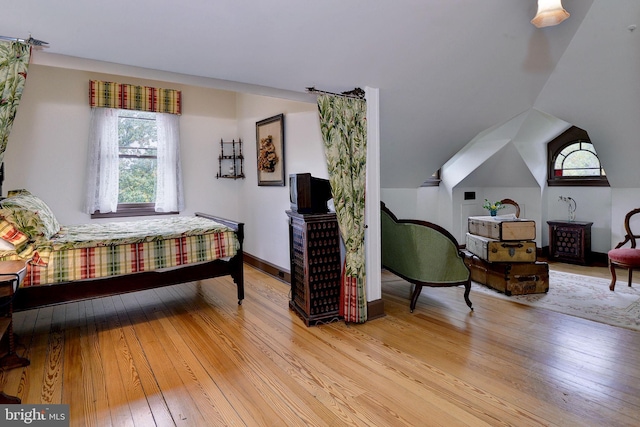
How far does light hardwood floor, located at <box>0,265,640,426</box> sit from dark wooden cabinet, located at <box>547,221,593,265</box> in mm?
2557

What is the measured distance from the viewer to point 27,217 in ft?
8.51

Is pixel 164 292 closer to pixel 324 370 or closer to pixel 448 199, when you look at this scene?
pixel 324 370

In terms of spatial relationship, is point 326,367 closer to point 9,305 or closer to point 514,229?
point 9,305

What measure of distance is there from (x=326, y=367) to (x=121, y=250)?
6.31 ft

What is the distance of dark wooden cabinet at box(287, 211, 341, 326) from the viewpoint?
2.99 metres

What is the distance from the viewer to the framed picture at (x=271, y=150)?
13.8ft

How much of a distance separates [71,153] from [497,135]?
18.3 ft

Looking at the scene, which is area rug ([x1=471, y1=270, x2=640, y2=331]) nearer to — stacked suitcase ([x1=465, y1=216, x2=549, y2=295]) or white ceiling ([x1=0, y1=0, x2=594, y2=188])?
stacked suitcase ([x1=465, y1=216, x2=549, y2=295])

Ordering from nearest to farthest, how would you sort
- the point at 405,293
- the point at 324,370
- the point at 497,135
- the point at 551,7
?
the point at 551,7 < the point at 324,370 < the point at 405,293 < the point at 497,135

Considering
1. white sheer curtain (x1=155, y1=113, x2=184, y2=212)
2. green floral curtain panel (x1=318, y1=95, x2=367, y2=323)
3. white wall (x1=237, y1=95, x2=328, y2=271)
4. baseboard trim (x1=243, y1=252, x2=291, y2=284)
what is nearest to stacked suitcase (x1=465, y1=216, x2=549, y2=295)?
green floral curtain panel (x1=318, y1=95, x2=367, y2=323)

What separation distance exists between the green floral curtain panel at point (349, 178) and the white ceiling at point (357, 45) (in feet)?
0.83

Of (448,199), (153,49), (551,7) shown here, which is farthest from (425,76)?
(448,199)

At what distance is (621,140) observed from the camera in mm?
3955

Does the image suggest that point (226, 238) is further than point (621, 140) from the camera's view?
No
